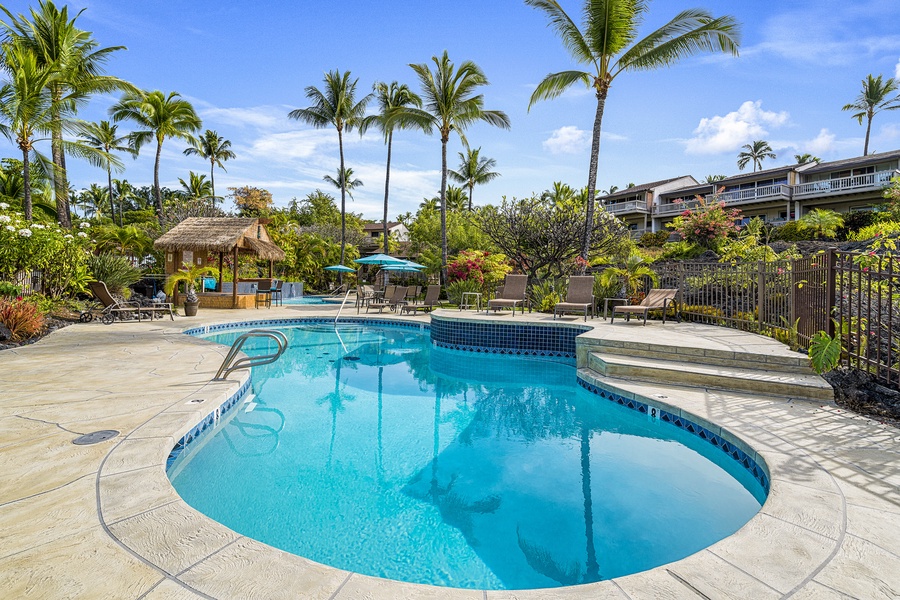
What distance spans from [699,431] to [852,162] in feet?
127

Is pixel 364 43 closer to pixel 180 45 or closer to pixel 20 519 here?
pixel 180 45

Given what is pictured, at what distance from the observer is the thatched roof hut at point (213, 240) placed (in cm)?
1694

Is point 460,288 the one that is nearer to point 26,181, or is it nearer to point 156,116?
point 26,181

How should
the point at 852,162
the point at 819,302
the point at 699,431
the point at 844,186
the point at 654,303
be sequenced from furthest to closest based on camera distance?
the point at 852,162 < the point at 844,186 < the point at 654,303 < the point at 819,302 < the point at 699,431

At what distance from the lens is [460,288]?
54.1 feet

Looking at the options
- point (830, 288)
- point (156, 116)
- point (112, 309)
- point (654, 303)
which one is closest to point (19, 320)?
point (112, 309)

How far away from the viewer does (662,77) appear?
13.6 meters

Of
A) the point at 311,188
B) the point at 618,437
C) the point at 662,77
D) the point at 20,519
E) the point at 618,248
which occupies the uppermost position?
the point at 311,188

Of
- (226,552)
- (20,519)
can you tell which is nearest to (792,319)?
(226,552)

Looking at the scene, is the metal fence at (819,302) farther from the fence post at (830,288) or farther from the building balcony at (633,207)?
the building balcony at (633,207)

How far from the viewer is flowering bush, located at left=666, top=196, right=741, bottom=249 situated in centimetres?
1816

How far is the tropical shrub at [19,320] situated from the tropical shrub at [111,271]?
550 cm

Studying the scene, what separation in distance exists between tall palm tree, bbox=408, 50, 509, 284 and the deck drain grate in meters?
15.3

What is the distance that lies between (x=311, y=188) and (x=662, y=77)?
3544 cm
